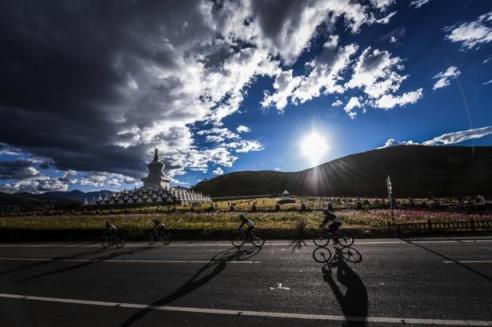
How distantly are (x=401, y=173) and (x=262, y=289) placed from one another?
157018mm

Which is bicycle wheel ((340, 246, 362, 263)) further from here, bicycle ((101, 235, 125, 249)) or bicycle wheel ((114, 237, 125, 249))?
bicycle wheel ((114, 237, 125, 249))

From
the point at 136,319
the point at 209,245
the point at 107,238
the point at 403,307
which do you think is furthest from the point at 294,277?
the point at 107,238

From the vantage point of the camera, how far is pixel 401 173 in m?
145

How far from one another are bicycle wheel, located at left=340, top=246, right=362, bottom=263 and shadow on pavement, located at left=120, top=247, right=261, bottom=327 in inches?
168

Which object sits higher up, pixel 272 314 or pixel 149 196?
pixel 149 196

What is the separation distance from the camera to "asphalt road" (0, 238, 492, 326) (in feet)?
22.9

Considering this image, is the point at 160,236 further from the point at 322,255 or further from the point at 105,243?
the point at 322,255

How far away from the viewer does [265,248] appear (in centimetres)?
1584

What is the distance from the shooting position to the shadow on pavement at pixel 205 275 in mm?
7805

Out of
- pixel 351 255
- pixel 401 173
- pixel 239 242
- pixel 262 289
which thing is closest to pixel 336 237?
pixel 351 255

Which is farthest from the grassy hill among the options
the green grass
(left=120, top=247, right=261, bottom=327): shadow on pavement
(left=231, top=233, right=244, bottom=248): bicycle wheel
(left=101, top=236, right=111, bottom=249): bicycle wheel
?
(left=101, top=236, right=111, bottom=249): bicycle wheel

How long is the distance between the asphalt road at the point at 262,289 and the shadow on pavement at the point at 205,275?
1.7 inches

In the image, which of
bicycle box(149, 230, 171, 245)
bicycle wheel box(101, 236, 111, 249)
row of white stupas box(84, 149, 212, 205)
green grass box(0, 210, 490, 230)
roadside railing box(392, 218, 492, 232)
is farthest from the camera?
row of white stupas box(84, 149, 212, 205)

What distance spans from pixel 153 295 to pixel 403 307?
709 cm
